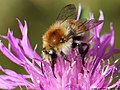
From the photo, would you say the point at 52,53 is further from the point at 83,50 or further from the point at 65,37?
the point at 83,50

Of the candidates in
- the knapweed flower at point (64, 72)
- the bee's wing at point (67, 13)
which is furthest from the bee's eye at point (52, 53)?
the bee's wing at point (67, 13)

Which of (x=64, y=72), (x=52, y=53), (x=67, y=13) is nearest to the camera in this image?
(x=52, y=53)

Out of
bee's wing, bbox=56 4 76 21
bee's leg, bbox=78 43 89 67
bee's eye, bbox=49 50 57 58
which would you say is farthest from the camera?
bee's wing, bbox=56 4 76 21

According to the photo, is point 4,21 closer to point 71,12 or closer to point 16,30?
point 16,30

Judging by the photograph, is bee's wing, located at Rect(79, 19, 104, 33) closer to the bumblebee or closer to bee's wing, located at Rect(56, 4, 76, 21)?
the bumblebee

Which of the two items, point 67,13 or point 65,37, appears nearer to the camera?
point 65,37

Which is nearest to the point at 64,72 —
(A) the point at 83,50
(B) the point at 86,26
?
(A) the point at 83,50

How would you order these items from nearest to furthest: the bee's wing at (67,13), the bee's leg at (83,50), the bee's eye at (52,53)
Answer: the bee's eye at (52,53) < the bee's leg at (83,50) < the bee's wing at (67,13)

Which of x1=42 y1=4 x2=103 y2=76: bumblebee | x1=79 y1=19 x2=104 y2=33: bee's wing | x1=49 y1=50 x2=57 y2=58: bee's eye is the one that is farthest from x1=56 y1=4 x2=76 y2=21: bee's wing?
x1=49 y1=50 x2=57 y2=58: bee's eye

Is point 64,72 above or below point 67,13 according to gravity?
below

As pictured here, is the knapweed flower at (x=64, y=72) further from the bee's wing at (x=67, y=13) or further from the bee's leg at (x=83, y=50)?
the bee's wing at (x=67, y=13)
